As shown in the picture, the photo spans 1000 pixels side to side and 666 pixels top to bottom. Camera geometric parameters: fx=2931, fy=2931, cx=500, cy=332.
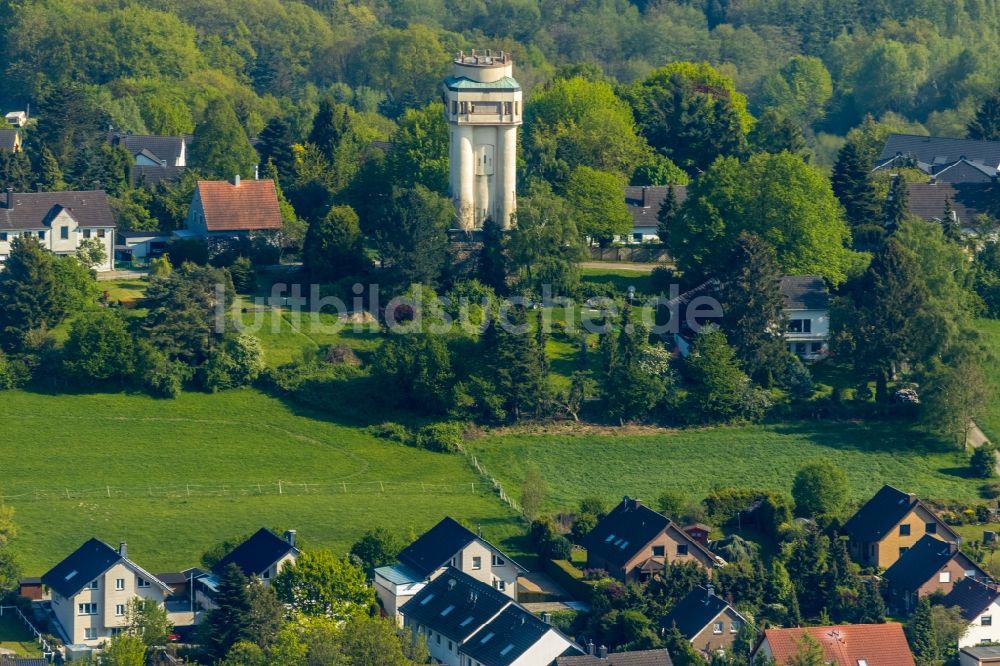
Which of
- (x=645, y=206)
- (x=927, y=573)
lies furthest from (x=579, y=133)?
(x=927, y=573)

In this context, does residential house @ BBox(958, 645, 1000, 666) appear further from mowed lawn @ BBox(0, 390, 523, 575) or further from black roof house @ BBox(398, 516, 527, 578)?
mowed lawn @ BBox(0, 390, 523, 575)

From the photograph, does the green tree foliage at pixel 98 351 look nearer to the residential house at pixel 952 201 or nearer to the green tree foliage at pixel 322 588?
the green tree foliage at pixel 322 588

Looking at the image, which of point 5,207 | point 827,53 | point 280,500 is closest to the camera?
point 280,500

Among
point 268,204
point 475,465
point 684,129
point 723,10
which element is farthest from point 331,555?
point 723,10

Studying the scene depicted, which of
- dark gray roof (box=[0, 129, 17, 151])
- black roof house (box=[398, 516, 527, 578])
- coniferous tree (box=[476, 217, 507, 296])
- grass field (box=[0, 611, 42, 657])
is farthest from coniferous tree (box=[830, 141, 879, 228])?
grass field (box=[0, 611, 42, 657])

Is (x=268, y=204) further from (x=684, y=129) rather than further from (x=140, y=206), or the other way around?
(x=684, y=129)

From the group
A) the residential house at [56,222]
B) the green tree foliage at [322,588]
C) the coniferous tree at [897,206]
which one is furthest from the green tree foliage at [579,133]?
the green tree foliage at [322,588]
